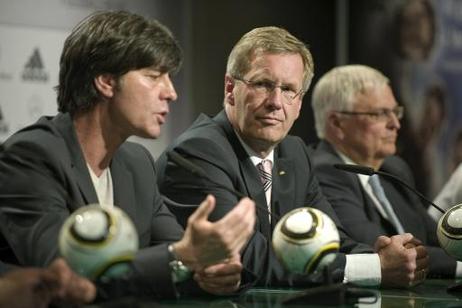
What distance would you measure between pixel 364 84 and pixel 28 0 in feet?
6.57

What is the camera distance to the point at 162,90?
3.02 meters

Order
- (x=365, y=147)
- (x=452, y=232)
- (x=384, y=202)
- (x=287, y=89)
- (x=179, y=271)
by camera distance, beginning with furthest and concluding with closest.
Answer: (x=365, y=147), (x=384, y=202), (x=287, y=89), (x=452, y=232), (x=179, y=271)

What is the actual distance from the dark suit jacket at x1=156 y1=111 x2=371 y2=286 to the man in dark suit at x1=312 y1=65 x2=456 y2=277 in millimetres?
462

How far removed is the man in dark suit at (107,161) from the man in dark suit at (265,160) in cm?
27

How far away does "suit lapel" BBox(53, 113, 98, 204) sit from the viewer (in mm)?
2904

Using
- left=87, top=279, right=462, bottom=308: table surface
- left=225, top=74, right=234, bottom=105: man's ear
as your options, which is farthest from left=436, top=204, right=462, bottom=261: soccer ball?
left=225, top=74, right=234, bottom=105: man's ear

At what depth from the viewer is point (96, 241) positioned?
237 cm

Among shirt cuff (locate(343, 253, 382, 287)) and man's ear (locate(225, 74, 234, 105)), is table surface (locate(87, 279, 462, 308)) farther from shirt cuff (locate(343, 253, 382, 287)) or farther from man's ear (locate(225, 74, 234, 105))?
man's ear (locate(225, 74, 234, 105))

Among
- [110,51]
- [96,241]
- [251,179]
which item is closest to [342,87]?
[251,179]

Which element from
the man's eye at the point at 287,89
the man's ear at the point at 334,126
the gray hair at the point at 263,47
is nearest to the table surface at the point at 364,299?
the man's eye at the point at 287,89

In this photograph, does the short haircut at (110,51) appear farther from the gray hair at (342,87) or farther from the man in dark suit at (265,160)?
the gray hair at (342,87)

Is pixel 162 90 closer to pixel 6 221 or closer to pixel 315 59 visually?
pixel 6 221

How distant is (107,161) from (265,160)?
77 centimetres

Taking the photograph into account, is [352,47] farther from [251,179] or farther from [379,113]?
[251,179]
